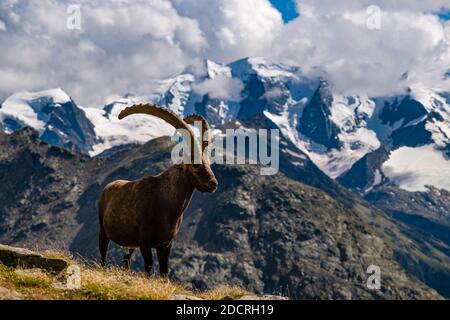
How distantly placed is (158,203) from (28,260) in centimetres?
483

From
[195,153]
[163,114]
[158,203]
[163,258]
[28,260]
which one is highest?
[163,114]

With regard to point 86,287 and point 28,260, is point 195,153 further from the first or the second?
point 86,287

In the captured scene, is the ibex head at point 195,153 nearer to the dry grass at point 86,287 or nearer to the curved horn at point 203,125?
the curved horn at point 203,125

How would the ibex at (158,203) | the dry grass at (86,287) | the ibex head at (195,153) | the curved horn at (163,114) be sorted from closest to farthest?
the dry grass at (86,287)
the ibex head at (195,153)
the ibex at (158,203)
the curved horn at (163,114)

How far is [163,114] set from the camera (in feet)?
67.8

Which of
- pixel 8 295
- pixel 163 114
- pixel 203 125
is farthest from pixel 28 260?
pixel 203 125

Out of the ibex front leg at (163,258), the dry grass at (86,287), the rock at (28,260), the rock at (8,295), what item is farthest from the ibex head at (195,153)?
the rock at (8,295)

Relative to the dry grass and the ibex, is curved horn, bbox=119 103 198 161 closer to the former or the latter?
the ibex

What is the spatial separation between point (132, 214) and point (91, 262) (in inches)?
82.8

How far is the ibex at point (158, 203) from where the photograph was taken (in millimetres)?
19328

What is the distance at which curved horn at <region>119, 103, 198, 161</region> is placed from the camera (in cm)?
1987
